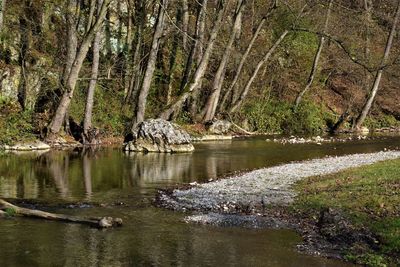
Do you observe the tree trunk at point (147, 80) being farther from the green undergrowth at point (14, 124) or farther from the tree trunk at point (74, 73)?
the green undergrowth at point (14, 124)

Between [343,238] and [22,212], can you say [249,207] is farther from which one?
[22,212]

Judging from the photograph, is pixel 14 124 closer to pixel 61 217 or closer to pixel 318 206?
pixel 61 217

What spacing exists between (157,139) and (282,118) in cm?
1968

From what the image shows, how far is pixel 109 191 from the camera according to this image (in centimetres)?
1930

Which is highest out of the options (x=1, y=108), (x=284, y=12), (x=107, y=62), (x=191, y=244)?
(x=284, y=12)

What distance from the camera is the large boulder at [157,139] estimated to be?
3206 cm

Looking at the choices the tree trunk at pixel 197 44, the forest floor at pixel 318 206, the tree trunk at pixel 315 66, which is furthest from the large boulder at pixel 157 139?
the tree trunk at pixel 315 66

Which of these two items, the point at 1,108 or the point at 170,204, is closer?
the point at 170,204

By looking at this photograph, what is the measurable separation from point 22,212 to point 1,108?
19.8 meters

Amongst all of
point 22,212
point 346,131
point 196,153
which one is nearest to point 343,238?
point 22,212

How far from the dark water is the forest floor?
2.39 feet

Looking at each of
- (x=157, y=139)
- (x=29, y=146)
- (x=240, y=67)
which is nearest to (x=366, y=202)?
(x=157, y=139)

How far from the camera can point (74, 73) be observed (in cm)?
3247

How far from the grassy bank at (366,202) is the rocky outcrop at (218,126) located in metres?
21.0
